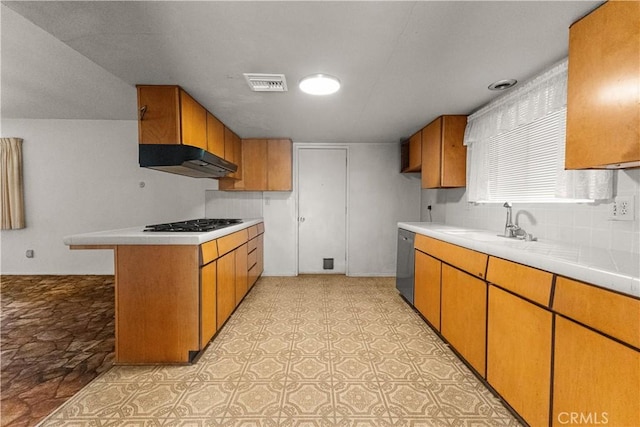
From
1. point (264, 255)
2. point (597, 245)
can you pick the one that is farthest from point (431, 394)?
point (264, 255)

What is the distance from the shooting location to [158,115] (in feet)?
7.47

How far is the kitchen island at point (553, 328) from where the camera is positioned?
3.17 feet

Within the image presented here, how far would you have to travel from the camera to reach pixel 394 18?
1406mm

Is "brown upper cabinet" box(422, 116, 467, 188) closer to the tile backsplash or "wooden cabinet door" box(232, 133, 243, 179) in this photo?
→ the tile backsplash

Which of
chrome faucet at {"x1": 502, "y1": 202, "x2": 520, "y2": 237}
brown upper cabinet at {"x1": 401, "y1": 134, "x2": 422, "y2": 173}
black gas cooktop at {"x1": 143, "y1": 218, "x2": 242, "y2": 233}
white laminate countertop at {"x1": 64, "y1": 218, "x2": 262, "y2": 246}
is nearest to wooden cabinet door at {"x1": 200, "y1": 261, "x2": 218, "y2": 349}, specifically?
white laminate countertop at {"x1": 64, "y1": 218, "x2": 262, "y2": 246}

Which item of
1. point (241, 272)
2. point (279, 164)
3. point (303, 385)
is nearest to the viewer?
point (303, 385)

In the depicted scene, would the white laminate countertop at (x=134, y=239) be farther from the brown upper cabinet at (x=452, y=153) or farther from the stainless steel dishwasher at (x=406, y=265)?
the brown upper cabinet at (x=452, y=153)

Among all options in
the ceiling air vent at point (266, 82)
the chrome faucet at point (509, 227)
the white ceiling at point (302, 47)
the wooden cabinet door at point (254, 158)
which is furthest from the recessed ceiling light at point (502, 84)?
the wooden cabinet door at point (254, 158)

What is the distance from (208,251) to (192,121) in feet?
4.11

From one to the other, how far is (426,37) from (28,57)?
10.6 ft

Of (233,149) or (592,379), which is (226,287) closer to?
(233,149)

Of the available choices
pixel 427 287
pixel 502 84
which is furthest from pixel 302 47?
pixel 427 287

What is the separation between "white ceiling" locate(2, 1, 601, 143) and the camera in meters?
1.35

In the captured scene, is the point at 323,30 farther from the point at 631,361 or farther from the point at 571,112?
the point at 631,361
